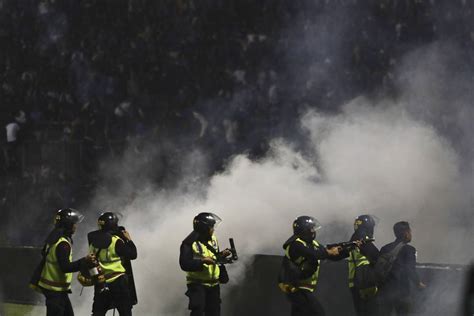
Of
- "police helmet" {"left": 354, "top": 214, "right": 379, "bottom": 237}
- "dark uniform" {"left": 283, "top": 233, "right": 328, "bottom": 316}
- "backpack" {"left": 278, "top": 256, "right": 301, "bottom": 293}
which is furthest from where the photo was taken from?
"police helmet" {"left": 354, "top": 214, "right": 379, "bottom": 237}

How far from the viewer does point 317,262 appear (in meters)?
11.0

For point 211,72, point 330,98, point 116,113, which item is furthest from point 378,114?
point 116,113

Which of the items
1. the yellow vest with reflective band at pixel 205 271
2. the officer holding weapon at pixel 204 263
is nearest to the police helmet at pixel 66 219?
the officer holding weapon at pixel 204 263

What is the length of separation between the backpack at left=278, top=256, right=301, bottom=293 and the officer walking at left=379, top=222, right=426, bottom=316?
1.11 meters

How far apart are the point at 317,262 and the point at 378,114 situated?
11.8m

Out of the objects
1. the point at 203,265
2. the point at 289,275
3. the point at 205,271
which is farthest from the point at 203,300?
the point at 289,275

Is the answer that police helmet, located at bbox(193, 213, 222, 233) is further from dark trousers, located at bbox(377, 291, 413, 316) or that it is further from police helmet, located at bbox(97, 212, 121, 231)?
dark trousers, located at bbox(377, 291, 413, 316)

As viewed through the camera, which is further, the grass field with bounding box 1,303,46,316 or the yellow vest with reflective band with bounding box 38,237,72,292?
the grass field with bounding box 1,303,46,316

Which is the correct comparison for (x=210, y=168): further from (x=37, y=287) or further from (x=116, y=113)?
(x=37, y=287)

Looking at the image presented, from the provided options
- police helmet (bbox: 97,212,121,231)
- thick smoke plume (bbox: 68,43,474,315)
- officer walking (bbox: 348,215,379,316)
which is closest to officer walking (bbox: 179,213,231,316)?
police helmet (bbox: 97,212,121,231)

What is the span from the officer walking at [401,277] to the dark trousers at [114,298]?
2729 mm

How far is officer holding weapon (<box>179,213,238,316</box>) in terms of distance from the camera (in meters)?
11.5

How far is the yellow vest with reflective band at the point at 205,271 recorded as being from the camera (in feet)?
38.0

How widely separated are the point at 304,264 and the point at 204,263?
43.8 inches
